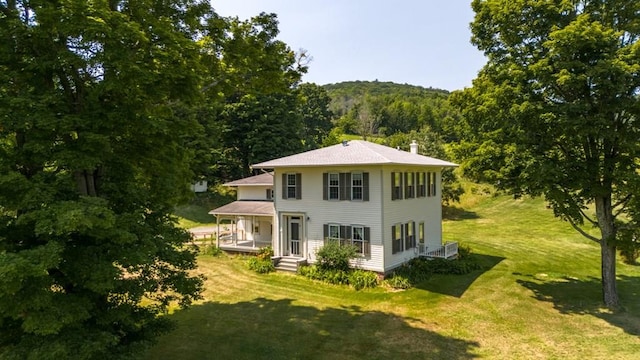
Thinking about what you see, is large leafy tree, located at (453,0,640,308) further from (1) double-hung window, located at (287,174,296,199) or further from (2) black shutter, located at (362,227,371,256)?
(1) double-hung window, located at (287,174,296,199)

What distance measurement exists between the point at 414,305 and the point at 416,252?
5.99 meters

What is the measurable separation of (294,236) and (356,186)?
15.8 feet

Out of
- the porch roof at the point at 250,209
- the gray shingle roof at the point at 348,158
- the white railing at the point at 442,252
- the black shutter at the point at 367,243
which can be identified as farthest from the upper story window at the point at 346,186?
the white railing at the point at 442,252

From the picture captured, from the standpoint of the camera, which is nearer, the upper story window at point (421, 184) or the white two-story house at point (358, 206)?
the white two-story house at point (358, 206)

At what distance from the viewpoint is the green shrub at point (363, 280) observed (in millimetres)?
18250

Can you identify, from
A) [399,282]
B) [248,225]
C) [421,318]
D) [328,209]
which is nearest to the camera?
[421,318]

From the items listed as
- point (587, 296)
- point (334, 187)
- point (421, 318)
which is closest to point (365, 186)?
point (334, 187)

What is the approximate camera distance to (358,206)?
19594mm

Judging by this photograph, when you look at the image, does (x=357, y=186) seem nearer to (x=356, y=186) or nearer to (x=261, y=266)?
(x=356, y=186)

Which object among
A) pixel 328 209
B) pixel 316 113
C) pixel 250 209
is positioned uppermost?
pixel 316 113

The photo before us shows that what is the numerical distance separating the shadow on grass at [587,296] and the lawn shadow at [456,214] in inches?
725

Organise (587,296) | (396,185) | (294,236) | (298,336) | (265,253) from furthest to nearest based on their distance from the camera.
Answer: (265,253)
(294,236)
(396,185)
(587,296)
(298,336)

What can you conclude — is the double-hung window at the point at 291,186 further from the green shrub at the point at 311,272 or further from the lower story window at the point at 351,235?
the green shrub at the point at 311,272

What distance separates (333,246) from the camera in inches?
769
